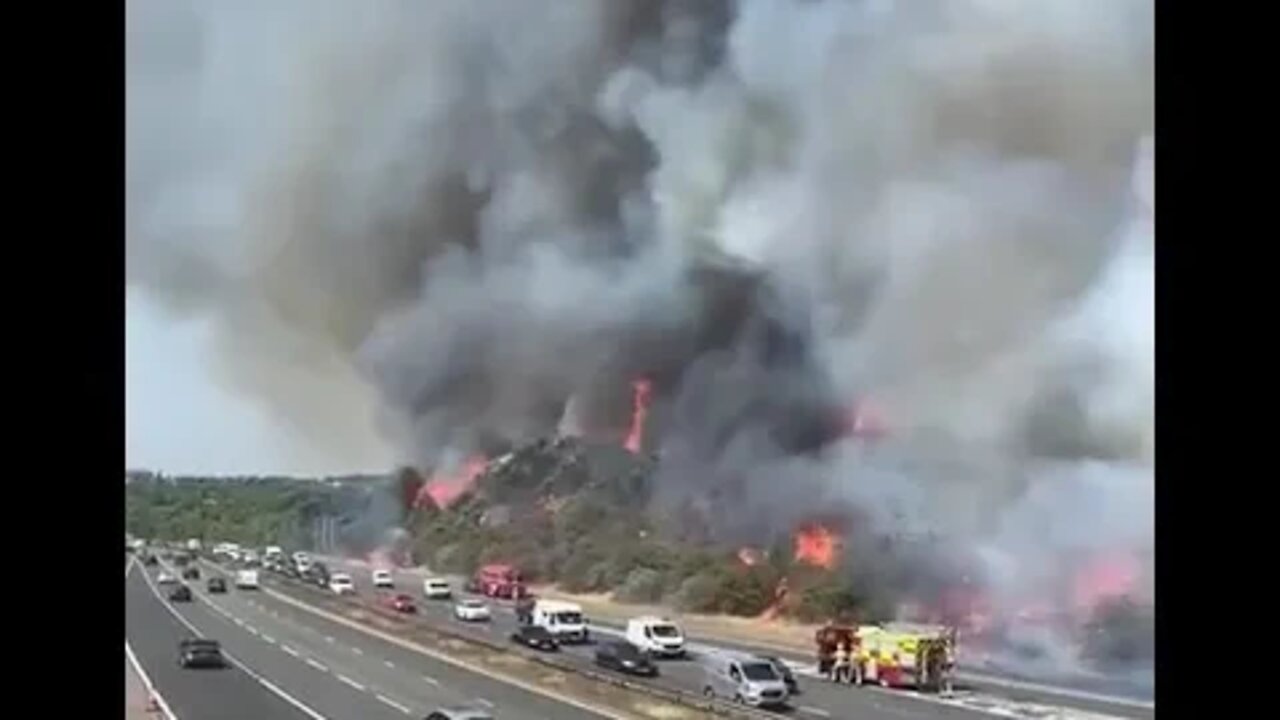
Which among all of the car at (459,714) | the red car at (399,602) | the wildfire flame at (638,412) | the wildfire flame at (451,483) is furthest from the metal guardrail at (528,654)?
the wildfire flame at (638,412)

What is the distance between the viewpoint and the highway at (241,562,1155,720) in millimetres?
3383

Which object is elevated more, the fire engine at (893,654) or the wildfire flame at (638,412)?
the wildfire flame at (638,412)

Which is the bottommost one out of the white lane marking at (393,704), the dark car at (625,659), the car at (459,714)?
the car at (459,714)

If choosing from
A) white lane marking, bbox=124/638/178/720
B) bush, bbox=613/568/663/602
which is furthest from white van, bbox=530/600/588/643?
white lane marking, bbox=124/638/178/720

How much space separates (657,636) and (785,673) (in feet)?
Result: 1.01

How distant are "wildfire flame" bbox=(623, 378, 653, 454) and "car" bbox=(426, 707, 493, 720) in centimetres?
69

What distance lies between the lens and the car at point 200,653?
3.40m

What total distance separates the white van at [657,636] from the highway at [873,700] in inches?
1.1

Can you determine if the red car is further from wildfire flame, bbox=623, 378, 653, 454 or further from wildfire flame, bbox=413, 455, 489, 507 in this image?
wildfire flame, bbox=623, 378, 653, 454

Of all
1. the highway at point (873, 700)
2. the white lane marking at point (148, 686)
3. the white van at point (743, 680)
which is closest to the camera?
the white lane marking at point (148, 686)

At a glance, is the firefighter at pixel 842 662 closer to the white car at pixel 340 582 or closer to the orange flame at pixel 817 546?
the orange flame at pixel 817 546

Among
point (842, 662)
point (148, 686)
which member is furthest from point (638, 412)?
point (148, 686)

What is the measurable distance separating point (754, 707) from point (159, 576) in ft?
4.38
